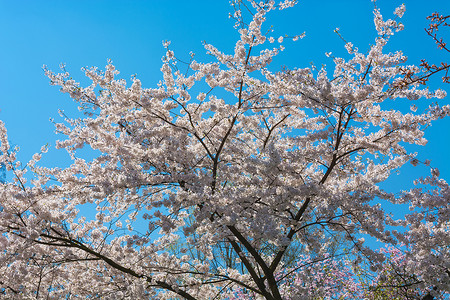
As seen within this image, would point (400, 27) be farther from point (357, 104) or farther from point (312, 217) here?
point (312, 217)

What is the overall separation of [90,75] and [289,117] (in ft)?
14.5

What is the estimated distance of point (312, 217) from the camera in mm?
7871

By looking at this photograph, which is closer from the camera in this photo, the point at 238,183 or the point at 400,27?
the point at 400,27

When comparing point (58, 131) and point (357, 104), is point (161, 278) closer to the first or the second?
point (58, 131)

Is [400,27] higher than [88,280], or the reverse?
[400,27]

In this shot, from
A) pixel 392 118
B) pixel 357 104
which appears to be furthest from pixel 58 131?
pixel 392 118

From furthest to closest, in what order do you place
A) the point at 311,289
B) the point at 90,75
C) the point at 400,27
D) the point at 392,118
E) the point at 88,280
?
the point at 88,280 → the point at 311,289 → the point at 90,75 → the point at 392,118 → the point at 400,27

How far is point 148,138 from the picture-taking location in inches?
309

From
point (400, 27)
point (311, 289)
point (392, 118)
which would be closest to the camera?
point (400, 27)

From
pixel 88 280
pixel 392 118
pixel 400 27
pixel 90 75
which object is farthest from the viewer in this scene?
pixel 88 280

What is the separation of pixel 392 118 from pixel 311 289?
386cm

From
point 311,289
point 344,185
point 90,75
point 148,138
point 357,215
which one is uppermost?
point 90,75

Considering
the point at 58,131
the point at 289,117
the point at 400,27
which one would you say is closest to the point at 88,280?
the point at 58,131

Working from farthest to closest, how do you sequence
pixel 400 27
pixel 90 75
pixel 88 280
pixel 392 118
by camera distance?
pixel 88 280, pixel 90 75, pixel 392 118, pixel 400 27
